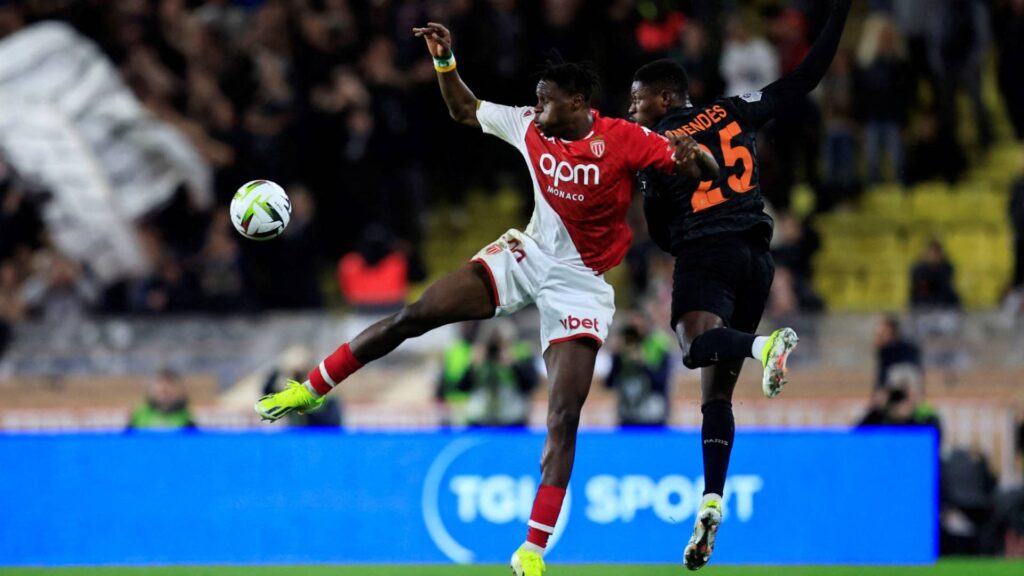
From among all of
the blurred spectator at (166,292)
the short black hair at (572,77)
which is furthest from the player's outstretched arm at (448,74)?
the blurred spectator at (166,292)

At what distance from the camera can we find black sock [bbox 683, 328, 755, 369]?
8.59m

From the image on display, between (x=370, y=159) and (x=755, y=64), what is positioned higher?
(x=755, y=64)

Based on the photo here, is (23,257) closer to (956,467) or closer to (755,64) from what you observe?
(755,64)

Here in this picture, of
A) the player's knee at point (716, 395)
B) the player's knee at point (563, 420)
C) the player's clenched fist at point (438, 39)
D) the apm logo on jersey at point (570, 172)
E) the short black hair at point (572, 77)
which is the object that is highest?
the player's clenched fist at point (438, 39)

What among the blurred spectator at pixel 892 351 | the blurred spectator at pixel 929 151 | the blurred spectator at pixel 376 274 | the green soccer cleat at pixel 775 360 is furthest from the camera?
the blurred spectator at pixel 929 151

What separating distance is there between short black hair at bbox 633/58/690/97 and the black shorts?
0.82 metres

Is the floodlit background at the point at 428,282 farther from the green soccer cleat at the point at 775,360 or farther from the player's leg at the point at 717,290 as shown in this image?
the green soccer cleat at the point at 775,360

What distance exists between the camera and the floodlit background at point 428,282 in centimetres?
1293

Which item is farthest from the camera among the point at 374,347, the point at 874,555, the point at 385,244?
the point at 385,244

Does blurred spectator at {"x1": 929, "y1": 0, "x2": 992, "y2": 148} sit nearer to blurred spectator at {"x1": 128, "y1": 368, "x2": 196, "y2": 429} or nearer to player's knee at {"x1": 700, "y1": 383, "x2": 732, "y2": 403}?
blurred spectator at {"x1": 128, "y1": 368, "x2": 196, "y2": 429}

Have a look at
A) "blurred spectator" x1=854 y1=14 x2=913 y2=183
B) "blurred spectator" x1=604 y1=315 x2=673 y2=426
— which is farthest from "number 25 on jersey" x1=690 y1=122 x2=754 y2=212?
"blurred spectator" x1=854 y1=14 x2=913 y2=183

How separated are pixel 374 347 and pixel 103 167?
9.22 meters

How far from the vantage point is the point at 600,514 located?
42.4 ft

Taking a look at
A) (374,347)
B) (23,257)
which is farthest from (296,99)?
(374,347)
